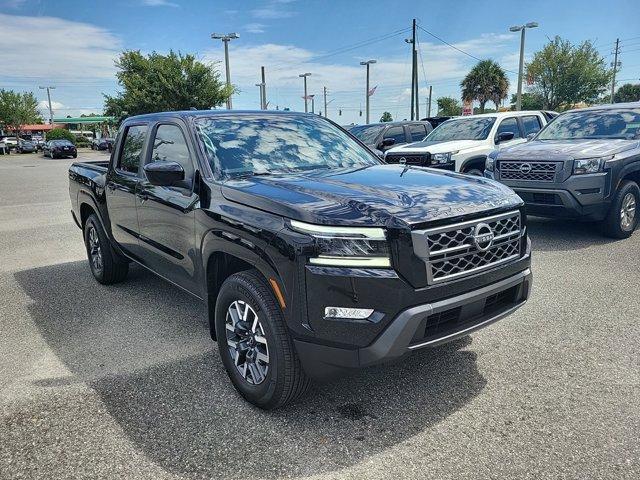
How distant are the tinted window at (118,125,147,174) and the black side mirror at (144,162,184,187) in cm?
125

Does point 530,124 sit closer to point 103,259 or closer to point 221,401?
point 103,259

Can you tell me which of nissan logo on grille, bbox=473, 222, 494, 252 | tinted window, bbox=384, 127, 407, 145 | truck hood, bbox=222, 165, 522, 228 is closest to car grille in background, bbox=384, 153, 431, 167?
tinted window, bbox=384, 127, 407, 145

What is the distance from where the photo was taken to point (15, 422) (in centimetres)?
304

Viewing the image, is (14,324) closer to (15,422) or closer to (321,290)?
(15,422)

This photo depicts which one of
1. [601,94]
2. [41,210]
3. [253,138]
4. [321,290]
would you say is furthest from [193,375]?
[601,94]

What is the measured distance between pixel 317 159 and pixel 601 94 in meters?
36.8

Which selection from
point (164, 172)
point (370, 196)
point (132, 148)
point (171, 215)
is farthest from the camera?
point (132, 148)

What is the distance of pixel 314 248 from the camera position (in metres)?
2.64

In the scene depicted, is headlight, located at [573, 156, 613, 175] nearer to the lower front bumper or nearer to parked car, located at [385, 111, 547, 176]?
parked car, located at [385, 111, 547, 176]

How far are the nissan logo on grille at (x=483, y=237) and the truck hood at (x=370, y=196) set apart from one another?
4.0 inches

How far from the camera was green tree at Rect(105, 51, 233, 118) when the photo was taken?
32.8 metres

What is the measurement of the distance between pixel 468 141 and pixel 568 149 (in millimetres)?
3506

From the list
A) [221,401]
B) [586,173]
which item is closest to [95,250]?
[221,401]

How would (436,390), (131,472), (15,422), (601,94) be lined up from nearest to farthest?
(131,472), (15,422), (436,390), (601,94)
